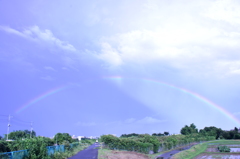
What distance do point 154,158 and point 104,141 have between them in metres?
12.2

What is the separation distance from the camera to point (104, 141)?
1762 inches

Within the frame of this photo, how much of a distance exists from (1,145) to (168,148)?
139 feet

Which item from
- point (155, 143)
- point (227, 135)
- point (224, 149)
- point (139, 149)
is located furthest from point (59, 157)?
point (227, 135)

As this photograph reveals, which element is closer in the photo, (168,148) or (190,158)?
(190,158)

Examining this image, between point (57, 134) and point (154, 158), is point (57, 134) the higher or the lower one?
the higher one

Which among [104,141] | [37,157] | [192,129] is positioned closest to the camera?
[37,157]

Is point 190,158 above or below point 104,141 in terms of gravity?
below

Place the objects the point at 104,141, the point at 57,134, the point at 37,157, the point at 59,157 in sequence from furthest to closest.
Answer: the point at 57,134
the point at 104,141
the point at 59,157
the point at 37,157

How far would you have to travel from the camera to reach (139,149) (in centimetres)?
4159

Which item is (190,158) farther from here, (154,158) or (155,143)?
(155,143)

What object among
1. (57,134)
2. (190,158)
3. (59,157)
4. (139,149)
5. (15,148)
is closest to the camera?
(15,148)

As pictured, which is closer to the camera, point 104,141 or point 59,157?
point 59,157

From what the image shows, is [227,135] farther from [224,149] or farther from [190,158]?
[190,158]

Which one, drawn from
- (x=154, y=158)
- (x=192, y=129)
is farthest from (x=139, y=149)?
(x=192, y=129)
